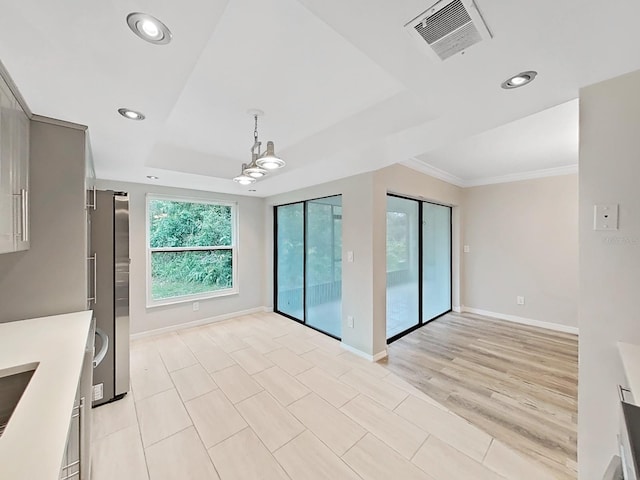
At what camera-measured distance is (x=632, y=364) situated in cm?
113

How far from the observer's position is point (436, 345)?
3480mm

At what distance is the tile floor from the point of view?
1.63 meters

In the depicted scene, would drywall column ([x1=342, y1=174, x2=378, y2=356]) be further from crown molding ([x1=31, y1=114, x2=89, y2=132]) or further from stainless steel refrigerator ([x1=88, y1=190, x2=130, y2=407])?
crown molding ([x1=31, y1=114, x2=89, y2=132])

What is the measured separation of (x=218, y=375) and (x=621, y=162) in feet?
11.4

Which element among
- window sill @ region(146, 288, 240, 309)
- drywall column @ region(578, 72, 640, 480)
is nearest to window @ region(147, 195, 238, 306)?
window sill @ region(146, 288, 240, 309)

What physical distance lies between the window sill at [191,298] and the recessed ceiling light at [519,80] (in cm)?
448

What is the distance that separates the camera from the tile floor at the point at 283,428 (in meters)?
1.63

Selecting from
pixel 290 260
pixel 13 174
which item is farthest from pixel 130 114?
pixel 290 260

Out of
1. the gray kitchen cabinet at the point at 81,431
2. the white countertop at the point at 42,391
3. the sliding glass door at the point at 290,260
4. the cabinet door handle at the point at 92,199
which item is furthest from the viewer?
the sliding glass door at the point at 290,260

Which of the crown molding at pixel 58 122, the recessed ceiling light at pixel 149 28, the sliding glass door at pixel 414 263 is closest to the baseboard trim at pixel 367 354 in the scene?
the sliding glass door at pixel 414 263

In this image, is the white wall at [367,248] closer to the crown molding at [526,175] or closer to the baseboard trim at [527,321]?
the crown molding at [526,175]

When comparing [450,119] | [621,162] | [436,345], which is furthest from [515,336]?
[450,119]

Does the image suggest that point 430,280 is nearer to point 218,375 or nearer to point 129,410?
point 218,375

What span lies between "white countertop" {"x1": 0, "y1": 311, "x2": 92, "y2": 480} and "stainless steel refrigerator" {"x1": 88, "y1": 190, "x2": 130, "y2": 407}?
1.94 ft
